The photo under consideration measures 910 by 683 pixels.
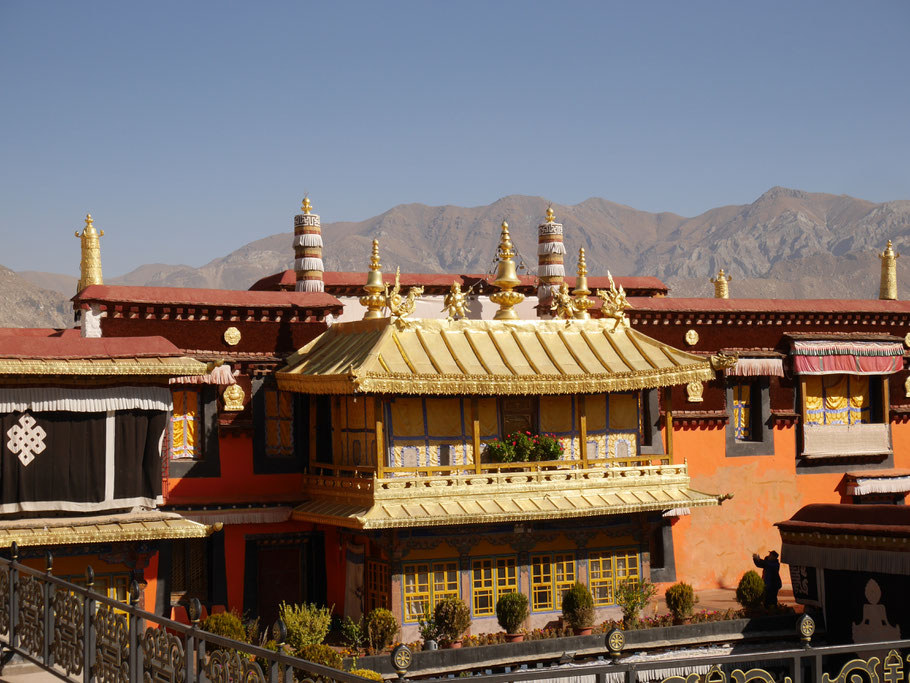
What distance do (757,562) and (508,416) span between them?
6724 millimetres

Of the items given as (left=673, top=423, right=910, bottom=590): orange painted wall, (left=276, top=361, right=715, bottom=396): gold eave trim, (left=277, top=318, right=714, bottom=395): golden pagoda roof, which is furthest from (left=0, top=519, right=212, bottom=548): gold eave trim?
(left=673, top=423, right=910, bottom=590): orange painted wall

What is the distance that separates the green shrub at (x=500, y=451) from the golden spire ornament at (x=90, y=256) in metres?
12.1

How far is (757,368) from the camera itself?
30031 mm

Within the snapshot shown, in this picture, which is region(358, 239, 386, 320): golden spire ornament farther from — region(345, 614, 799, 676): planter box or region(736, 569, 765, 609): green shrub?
region(736, 569, 765, 609): green shrub

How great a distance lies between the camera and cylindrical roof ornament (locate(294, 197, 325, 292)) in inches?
1258

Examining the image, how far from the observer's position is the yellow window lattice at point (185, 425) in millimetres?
24594

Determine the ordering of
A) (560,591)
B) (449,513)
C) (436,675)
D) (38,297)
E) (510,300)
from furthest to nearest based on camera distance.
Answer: (38,297), (510,300), (560,591), (449,513), (436,675)

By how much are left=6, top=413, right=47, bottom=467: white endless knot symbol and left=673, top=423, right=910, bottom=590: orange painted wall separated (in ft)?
51.4

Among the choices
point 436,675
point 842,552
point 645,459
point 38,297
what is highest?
point 38,297

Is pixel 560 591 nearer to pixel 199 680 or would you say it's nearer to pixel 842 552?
pixel 842 552

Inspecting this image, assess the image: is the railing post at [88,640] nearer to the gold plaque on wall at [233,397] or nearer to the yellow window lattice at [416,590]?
the yellow window lattice at [416,590]

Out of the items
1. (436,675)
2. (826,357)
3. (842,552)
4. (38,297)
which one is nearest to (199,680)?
(436,675)

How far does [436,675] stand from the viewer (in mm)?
21406

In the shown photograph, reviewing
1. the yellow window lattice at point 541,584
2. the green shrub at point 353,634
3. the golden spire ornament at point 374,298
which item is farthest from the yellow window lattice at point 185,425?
the yellow window lattice at point 541,584
